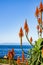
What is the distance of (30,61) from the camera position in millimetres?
7801

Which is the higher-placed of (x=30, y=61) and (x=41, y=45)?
(x=41, y=45)

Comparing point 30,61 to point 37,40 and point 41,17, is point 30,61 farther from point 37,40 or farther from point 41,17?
point 41,17

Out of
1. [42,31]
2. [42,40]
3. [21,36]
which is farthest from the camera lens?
[42,40]

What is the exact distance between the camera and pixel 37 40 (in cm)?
761

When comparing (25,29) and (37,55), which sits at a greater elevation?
(25,29)

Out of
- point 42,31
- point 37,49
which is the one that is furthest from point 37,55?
point 42,31

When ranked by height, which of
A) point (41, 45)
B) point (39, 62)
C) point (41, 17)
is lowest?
point (39, 62)

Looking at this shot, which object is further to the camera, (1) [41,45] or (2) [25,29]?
(1) [41,45]

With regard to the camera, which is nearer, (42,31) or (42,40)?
(42,31)

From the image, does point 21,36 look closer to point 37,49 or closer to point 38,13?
point 38,13

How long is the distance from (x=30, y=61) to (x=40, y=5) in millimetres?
2201

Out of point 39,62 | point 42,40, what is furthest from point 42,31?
point 39,62

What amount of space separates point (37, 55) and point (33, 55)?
21 cm

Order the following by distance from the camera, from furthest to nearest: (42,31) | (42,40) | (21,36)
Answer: (42,40) → (42,31) → (21,36)
